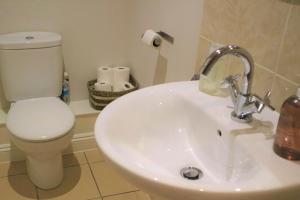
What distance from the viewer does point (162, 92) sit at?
1.11 meters

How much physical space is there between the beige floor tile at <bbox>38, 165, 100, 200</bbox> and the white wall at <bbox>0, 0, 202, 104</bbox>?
626 mm

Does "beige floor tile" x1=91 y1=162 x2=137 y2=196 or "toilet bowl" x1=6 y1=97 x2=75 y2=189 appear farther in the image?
"beige floor tile" x1=91 y1=162 x2=137 y2=196

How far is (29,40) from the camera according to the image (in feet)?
6.50

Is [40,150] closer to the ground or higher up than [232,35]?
closer to the ground

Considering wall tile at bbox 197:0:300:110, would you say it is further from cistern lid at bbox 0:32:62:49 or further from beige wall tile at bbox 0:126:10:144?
beige wall tile at bbox 0:126:10:144

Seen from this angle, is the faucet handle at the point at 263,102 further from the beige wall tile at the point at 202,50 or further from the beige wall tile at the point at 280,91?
the beige wall tile at the point at 202,50

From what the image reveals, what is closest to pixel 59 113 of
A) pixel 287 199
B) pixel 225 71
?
pixel 225 71

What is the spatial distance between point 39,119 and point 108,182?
1.85ft

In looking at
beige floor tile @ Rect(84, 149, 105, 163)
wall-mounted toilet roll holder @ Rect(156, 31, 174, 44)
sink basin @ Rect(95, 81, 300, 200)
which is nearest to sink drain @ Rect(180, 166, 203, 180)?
sink basin @ Rect(95, 81, 300, 200)

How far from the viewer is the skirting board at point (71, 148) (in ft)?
6.97

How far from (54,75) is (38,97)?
171 mm

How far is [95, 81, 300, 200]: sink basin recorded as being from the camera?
2.21 feet

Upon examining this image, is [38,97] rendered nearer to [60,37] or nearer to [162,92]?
[60,37]

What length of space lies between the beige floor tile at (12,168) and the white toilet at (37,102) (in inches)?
4.7
